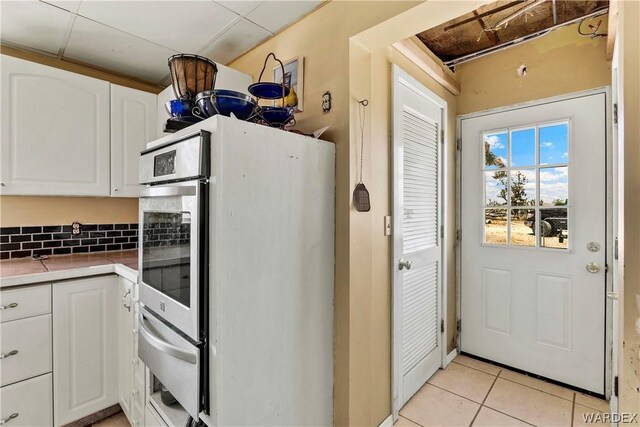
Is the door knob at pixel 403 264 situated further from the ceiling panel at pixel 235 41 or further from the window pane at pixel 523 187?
the ceiling panel at pixel 235 41

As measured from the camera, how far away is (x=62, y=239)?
7.62ft

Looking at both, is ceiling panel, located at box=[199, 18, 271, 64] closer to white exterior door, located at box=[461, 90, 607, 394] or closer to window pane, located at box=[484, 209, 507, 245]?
white exterior door, located at box=[461, 90, 607, 394]

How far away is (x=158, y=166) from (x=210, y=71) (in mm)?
502

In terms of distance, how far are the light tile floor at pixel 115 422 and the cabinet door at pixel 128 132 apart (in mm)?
1474

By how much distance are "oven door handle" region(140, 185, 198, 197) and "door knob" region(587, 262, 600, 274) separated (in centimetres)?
248

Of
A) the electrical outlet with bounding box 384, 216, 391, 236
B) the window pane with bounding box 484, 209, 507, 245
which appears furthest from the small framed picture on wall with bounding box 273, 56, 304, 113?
the window pane with bounding box 484, 209, 507, 245

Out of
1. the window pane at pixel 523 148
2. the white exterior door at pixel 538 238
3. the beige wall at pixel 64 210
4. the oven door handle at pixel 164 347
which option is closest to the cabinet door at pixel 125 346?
the oven door handle at pixel 164 347

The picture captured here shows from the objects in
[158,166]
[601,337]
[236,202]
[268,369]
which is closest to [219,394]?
[268,369]

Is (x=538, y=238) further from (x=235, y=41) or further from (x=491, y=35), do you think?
(x=235, y=41)

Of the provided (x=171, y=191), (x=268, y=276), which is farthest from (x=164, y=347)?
(x=171, y=191)

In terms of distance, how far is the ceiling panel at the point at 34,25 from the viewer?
1.64 metres

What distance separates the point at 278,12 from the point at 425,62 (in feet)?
3.41

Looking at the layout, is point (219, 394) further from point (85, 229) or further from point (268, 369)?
point (85, 229)

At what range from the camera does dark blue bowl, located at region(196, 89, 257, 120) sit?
46.8 inches
